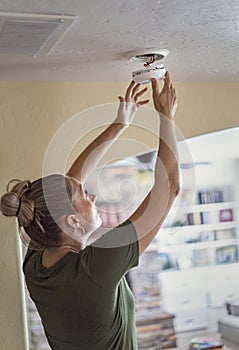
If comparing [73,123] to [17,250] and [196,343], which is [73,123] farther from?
[196,343]

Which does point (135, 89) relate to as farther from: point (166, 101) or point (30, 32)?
point (30, 32)

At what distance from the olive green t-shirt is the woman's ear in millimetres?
81

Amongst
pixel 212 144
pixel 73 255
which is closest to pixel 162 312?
pixel 212 144

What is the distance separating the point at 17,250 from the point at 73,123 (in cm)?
50

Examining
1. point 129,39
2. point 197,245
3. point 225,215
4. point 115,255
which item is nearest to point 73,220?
point 115,255

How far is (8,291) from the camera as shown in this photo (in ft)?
6.75

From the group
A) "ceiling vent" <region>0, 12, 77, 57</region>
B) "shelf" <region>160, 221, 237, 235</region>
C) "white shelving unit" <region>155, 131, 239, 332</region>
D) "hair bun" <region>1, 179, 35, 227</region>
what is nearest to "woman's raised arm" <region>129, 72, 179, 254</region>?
"hair bun" <region>1, 179, 35, 227</region>

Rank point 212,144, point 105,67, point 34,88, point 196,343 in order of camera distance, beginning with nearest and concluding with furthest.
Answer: point 105,67, point 34,88, point 196,343, point 212,144

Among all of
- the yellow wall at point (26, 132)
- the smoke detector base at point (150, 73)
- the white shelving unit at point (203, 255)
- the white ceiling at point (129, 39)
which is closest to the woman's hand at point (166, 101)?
the white ceiling at point (129, 39)

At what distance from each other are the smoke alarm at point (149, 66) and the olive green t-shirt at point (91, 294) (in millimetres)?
585

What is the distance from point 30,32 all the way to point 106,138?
22.9 inches

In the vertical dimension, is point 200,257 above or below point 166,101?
below

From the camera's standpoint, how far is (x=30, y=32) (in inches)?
58.9

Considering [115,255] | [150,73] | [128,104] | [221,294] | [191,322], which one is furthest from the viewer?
[221,294]
